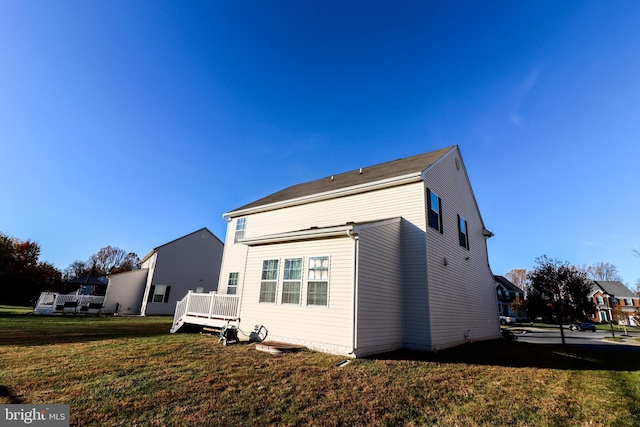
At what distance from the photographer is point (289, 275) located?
31.6 feet

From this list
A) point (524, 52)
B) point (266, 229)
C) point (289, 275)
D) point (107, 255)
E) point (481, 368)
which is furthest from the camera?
point (107, 255)

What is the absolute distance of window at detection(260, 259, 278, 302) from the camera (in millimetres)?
9938

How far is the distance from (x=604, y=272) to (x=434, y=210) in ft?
282

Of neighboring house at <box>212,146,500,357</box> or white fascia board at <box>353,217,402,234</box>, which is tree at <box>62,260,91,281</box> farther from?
white fascia board at <box>353,217,402,234</box>

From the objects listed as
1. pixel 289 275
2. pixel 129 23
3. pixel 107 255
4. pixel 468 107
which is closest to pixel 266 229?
pixel 289 275

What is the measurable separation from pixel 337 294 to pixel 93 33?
13.6 meters

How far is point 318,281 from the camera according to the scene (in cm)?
883

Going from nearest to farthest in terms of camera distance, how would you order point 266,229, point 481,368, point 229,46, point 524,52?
1. point 481,368
2. point 524,52
3. point 229,46
4. point 266,229

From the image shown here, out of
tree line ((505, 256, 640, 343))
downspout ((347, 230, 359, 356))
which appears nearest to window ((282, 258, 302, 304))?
downspout ((347, 230, 359, 356))

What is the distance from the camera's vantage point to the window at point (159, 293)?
24.0 m

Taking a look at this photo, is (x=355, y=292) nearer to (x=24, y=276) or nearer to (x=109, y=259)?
(x=24, y=276)

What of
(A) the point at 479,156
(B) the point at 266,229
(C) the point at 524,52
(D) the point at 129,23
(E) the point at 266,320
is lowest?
(E) the point at 266,320

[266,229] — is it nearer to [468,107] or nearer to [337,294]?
[337,294]

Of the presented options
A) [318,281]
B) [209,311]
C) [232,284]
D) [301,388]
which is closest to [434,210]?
[318,281]
